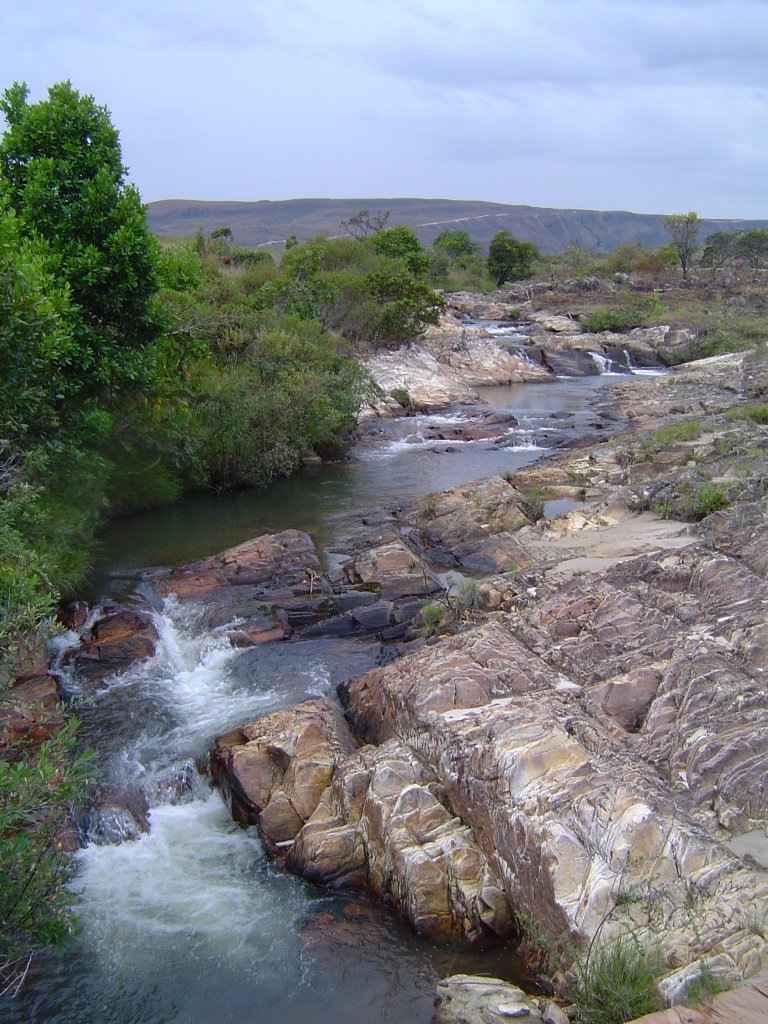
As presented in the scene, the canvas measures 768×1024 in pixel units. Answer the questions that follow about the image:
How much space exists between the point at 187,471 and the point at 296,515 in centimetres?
283

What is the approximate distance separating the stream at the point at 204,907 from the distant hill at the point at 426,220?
353 ft

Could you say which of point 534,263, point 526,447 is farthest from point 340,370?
point 534,263

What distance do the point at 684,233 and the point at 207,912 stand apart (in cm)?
6879

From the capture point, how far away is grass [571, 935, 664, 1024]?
517 centimetres

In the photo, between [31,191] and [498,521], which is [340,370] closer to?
[498,521]

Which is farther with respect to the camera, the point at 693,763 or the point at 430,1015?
the point at 693,763

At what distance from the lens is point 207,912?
25.5 ft

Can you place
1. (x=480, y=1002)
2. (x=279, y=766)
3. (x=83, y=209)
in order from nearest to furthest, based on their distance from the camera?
→ 1. (x=480, y=1002)
2. (x=279, y=766)
3. (x=83, y=209)

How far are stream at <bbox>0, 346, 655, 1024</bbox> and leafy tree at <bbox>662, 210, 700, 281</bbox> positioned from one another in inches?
2467

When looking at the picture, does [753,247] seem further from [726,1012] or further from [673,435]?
[726,1012]

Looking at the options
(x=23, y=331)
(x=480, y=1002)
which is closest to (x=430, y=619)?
(x=23, y=331)

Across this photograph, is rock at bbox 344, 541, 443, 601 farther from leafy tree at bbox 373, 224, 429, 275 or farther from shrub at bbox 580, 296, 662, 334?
shrub at bbox 580, 296, 662, 334

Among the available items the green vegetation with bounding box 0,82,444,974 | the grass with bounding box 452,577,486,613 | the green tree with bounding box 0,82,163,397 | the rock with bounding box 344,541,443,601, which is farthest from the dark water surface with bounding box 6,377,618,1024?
the green tree with bounding box 0,82,163,397

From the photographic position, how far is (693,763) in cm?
749
